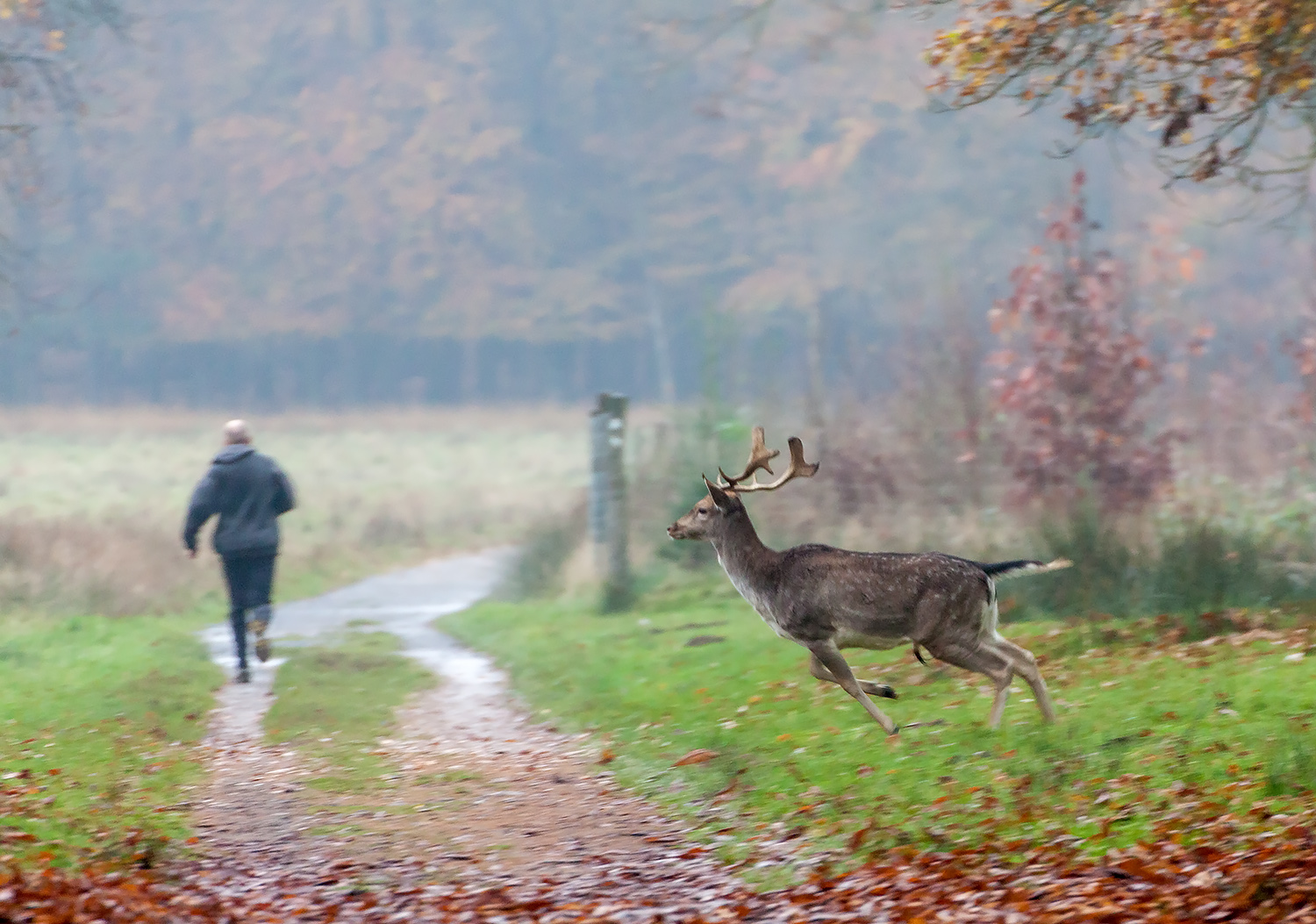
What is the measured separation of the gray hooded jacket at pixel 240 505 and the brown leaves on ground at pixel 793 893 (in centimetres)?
669

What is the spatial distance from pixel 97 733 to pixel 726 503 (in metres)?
4.75

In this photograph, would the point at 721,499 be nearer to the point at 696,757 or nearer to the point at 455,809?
the point at 696,757

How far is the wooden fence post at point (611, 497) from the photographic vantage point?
19031 mm

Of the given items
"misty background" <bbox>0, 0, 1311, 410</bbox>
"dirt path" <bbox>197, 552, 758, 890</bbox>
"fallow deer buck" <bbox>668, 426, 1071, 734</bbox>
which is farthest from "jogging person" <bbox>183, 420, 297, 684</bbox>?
"misty background" <bbox>0, 0, 1311, 410</bbox>

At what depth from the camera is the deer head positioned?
11164 mm

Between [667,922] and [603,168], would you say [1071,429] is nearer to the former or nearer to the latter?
[667,922]

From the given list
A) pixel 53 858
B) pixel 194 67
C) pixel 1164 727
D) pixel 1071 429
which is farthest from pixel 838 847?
pixel 194 67

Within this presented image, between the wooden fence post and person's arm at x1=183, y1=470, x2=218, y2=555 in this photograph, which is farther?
the wooden fence post

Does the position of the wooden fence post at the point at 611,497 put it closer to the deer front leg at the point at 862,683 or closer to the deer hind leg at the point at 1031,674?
the deer front leg at the point at 862,683

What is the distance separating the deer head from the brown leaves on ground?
11.2 feet

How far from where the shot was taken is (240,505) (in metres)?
14.7

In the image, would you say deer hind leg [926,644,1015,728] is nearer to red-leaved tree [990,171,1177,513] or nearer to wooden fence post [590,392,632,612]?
wooden fence post [590,392,632,612]

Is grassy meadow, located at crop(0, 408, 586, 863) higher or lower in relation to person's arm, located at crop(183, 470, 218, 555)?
lower

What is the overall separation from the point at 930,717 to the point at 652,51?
49654 mm
